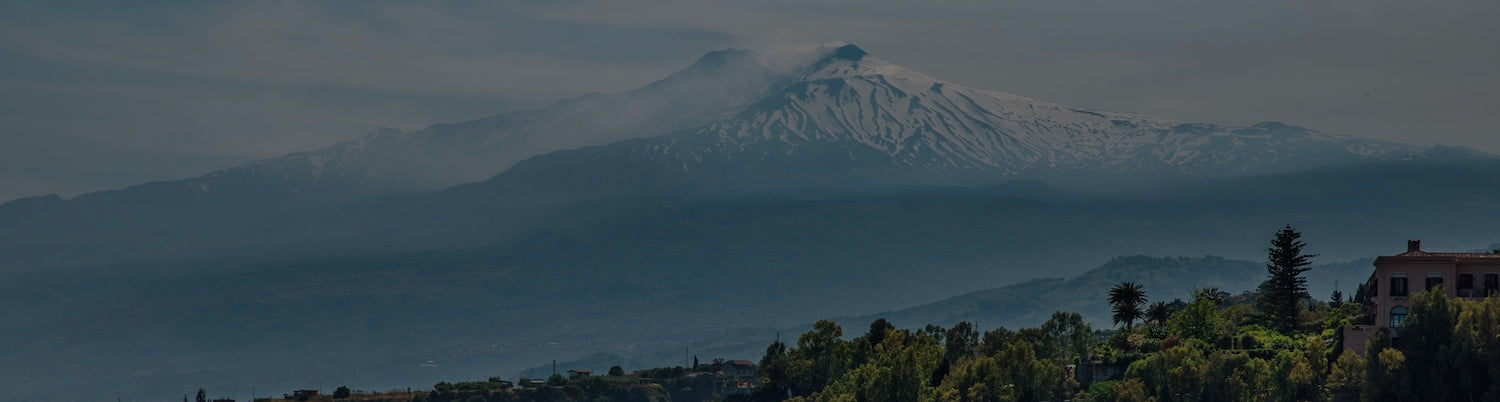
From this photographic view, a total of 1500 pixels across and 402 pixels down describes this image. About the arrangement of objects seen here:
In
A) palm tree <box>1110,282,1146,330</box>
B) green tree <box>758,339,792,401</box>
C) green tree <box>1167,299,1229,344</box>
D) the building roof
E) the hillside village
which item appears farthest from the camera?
green tree <box>758,339,792,401</box>

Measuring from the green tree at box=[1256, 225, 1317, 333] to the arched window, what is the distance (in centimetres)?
1832

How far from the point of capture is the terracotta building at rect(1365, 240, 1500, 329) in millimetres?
90938

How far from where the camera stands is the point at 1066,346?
447 ft

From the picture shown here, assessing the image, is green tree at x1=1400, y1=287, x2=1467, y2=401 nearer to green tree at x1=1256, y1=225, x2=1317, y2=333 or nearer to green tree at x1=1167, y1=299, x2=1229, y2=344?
green tree at x1=1167, y1=299, x2=1229, y2=344

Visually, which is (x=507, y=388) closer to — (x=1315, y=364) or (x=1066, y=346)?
(x=1066, y=346)

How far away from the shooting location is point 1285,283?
112625mm

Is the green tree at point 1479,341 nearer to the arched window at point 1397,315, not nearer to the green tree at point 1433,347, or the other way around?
the green tree at point 1433,347

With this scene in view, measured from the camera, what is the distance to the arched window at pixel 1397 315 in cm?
9006

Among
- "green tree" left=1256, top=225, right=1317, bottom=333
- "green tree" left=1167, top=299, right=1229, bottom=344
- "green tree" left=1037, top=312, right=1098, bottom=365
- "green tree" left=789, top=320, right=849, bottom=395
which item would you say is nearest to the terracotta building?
"green tree" left=1167, top=299, right=1229, bottom=344

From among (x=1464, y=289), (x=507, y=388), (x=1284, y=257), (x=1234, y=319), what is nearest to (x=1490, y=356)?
(x=1464, y=289)

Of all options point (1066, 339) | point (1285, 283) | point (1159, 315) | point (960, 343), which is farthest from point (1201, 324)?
point (960, 343)

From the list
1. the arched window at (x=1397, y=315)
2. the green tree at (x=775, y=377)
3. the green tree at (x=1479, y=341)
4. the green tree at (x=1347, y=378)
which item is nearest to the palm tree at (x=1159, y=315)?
the green tree at (x=775, y=377)

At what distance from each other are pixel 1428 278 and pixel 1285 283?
70.2 feet

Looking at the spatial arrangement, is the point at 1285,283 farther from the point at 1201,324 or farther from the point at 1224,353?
the point at 1224,353
